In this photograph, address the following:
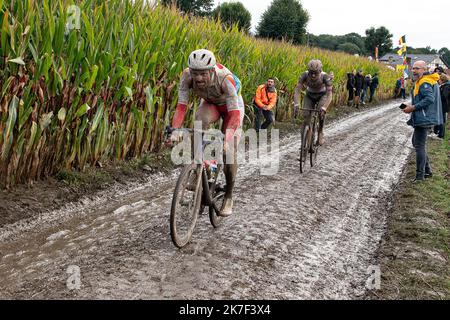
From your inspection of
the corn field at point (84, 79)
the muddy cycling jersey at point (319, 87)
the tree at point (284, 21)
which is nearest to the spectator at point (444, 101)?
the muddy cycling jersey at point (319, 87)

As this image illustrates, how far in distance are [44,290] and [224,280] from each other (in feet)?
4.74

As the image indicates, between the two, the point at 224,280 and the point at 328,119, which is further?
the point at 328,119

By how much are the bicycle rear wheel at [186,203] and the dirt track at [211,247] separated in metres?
0.17

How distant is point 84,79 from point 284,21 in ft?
132

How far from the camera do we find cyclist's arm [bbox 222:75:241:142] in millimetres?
4711

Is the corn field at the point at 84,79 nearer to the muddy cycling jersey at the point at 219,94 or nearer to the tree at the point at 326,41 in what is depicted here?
the muddy cycling jersey at the point at 219,94

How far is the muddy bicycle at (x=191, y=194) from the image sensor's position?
4242 millimetres

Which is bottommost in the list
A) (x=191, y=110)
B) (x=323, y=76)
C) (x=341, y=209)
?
(x=341, y=209)

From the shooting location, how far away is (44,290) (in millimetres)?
3625

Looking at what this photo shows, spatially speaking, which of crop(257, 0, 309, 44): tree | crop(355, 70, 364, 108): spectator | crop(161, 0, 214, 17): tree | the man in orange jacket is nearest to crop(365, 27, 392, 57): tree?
crop(257, 0, 309, 44): tree

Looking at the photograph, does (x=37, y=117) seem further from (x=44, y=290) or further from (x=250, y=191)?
(x=250, y=191)

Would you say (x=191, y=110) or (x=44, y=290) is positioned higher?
(x=191, y=110)

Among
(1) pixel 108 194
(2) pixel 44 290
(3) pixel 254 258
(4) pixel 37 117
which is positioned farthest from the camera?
(1) pixel 108 194

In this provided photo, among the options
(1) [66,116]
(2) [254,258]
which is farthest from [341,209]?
(1) [66,116]
